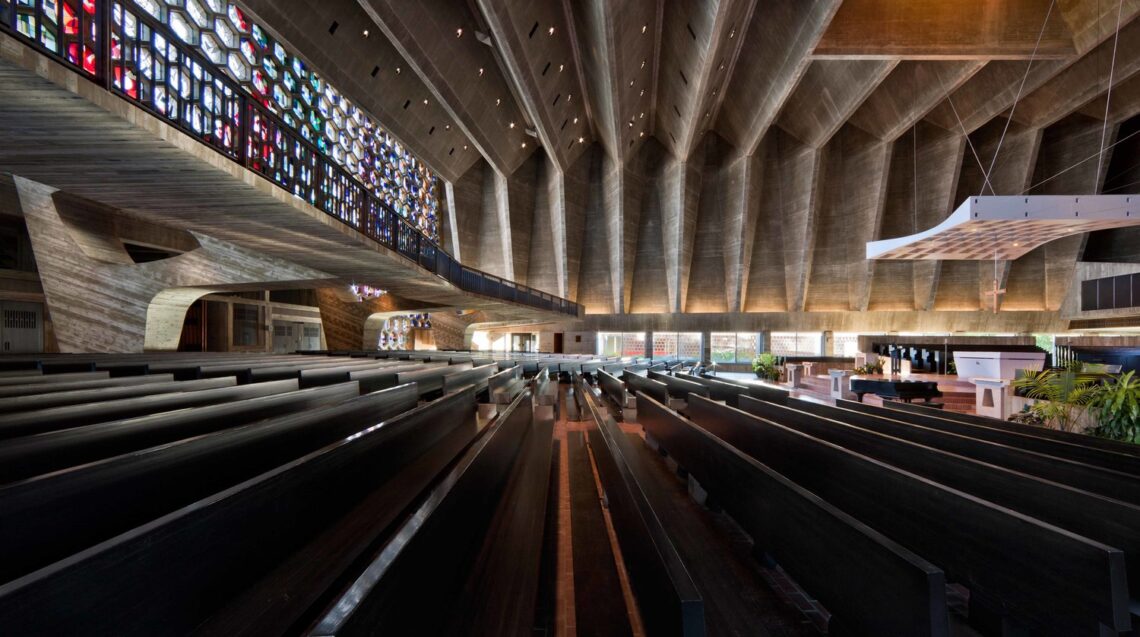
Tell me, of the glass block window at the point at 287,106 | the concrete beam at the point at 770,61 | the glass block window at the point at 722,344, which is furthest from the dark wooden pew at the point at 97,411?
the glass block window at the point at 722,344

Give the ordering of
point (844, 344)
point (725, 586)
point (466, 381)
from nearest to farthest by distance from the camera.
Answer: point (725, 586) < point (466, 381) < point (844, 344)

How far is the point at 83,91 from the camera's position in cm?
281

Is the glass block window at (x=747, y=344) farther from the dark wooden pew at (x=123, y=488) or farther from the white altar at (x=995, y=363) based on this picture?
the dark wooden pew at (x=123, y=488)

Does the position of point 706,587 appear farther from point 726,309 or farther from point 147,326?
point 726,309

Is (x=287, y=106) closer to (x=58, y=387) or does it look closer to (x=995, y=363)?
(x=58, y=387)

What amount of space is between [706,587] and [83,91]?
4.35 metres

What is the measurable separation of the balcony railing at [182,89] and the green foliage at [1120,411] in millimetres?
6761

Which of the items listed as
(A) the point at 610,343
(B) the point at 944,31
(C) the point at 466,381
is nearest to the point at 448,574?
(C) the point at 466,381

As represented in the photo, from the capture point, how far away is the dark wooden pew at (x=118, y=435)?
1041 millimetres

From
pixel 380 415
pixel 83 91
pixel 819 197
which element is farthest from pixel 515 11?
pixel 819 197

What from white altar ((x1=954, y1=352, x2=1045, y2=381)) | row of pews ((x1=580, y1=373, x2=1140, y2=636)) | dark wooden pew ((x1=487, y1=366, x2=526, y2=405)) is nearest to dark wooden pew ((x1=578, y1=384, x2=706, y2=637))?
row of pews ((x1=580, y1=373, x2=1140, y2=636))

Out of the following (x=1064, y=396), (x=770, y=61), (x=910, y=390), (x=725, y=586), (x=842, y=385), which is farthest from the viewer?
(x=770, y=61)

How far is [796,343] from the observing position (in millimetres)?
21750

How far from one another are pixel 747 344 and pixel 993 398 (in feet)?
52.1
